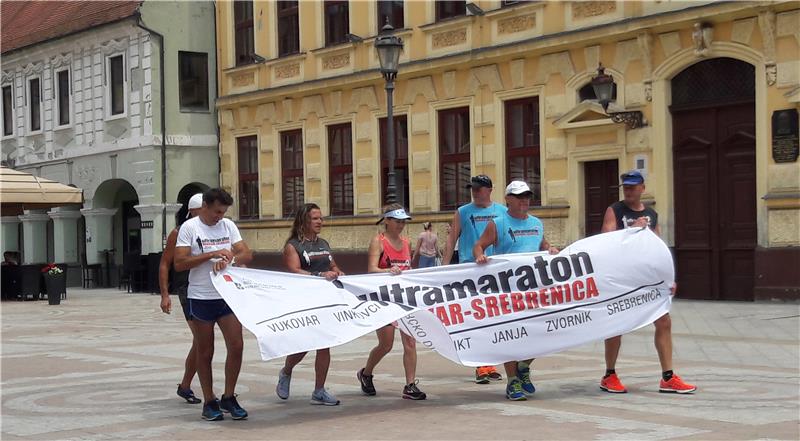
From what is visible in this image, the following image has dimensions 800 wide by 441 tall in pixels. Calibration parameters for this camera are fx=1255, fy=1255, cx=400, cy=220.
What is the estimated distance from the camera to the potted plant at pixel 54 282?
28547mm

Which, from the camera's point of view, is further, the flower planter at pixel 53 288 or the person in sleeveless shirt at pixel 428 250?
the flower planter at pixel 53 288

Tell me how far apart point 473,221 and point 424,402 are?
1.98 m

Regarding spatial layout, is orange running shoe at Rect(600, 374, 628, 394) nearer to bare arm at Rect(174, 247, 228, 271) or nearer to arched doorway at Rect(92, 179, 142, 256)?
bare arm at Rect(174, 247, 228, 271)

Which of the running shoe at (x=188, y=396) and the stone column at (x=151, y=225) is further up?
the stone column at (x=151, y=225)

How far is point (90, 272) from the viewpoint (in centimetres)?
3909

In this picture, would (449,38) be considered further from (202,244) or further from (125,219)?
(202,244)

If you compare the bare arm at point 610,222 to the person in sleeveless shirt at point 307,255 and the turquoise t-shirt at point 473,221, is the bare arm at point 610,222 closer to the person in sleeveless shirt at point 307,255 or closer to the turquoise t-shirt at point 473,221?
the turquoise t-shirt at point 473,221

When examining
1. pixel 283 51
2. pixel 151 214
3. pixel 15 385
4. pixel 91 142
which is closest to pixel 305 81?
pixel 283 51

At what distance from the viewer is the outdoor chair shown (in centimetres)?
3853

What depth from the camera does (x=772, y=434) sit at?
8.30 metres

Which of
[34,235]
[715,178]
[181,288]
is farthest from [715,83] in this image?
[34,235]

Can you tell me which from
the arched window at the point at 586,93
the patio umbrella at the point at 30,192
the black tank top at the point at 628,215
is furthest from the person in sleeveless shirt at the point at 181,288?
the patio umbrella at the point at 30,192

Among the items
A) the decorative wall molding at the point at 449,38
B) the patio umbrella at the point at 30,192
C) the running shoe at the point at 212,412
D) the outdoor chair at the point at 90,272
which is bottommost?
the outdoor chair at the point at 90,272

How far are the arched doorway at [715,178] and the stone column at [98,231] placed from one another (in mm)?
20468
